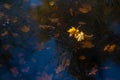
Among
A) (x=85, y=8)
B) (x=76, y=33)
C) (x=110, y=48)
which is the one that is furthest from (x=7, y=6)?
(x=110, y=48)

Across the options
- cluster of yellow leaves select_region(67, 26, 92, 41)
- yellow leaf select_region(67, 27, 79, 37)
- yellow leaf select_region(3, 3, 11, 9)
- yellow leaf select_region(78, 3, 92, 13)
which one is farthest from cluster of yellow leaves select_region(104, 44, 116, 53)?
yellow leaf select_region(3, 3, 11, 9)

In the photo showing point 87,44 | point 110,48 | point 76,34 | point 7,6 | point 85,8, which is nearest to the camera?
point 110,48

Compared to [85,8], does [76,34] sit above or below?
below

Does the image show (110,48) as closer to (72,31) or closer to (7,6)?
(72,31)

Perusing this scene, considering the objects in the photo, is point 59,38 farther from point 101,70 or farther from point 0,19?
point 0,19

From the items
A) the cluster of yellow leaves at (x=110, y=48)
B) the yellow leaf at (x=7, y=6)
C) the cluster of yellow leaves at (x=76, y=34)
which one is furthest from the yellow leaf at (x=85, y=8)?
the yellow leaf at (x=7, y=6)

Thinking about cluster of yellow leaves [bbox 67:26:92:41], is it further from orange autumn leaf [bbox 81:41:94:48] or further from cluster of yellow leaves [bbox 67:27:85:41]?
orange autumn leaf [bbox 81:41:94:48]

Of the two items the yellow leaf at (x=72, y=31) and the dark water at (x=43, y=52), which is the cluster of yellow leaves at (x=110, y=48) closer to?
the dark water at (x=43, y=52)

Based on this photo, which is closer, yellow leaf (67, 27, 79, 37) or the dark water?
the dark water
